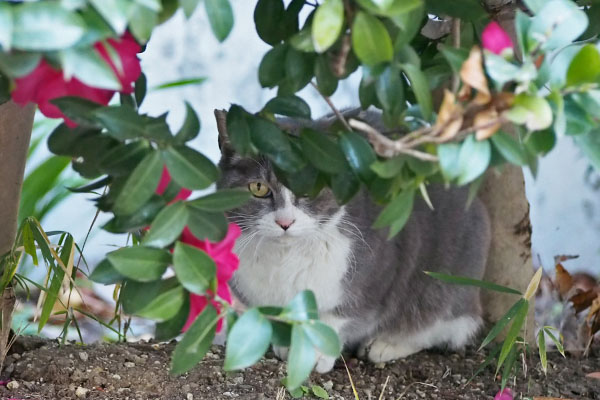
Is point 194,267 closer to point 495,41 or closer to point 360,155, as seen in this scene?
point 360,155

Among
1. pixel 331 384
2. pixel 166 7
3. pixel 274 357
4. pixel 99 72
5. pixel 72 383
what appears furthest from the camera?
pixel 274 357

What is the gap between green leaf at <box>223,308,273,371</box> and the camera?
2.14 ft

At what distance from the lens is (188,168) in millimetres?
704

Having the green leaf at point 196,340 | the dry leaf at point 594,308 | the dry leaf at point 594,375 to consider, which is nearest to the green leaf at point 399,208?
Result: the green leaf at point 196,340

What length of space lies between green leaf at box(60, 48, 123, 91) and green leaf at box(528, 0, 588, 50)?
34cm

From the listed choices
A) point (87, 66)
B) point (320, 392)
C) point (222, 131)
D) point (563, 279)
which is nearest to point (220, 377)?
point (320, 392)

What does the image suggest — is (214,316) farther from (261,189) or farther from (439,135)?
(261,189)

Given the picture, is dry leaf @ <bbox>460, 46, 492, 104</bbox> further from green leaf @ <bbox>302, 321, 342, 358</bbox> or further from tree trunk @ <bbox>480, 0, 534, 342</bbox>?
tree trunk @ <bbox>480, 0, 534, 342</bbox>

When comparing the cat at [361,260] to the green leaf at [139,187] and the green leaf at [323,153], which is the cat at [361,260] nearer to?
the green leaf at [323,153]

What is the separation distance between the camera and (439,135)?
65 cm

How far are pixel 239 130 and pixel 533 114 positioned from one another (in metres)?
0.32

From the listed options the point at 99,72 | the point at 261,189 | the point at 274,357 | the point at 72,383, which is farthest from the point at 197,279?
the point at 274,357

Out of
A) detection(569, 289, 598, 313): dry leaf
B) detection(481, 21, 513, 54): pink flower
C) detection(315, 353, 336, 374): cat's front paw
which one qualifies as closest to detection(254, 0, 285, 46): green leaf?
detection(481, 21, 513, 54): pink flower

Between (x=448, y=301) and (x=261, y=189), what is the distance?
1.85ft
